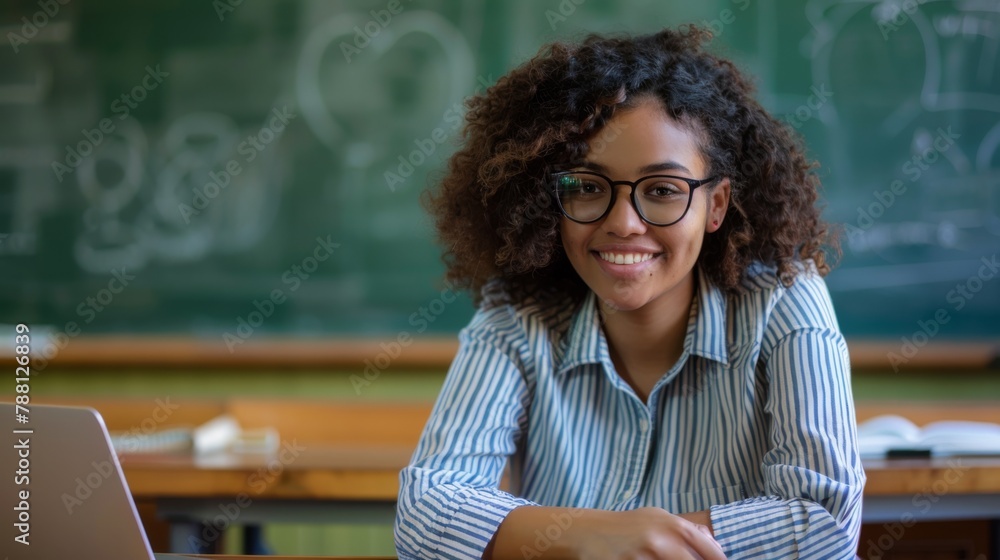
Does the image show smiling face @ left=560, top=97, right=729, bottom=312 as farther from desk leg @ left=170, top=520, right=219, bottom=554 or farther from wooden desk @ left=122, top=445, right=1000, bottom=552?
desk leg @ left=170, top=520, right=219, bottom=554

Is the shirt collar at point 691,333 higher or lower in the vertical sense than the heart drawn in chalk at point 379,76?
lower

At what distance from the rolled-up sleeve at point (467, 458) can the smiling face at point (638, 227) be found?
21cm

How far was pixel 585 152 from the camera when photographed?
1.28 meters

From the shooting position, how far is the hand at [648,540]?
1.04 meters

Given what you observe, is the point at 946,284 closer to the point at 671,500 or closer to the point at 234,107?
the point at 671,500

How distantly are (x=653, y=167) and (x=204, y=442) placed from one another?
173 cm

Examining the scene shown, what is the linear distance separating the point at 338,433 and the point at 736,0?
71.6 inches

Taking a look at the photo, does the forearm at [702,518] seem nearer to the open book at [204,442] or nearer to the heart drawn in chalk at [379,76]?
the open book at [204,442]

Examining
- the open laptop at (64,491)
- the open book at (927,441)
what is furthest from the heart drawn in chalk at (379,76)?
the open laptop at (64,491)

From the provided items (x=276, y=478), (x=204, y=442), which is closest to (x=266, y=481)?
(x=276, y=478)

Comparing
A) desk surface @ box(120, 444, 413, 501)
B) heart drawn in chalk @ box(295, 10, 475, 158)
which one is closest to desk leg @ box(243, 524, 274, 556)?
desk surface @ box(120, 444, 413, 501)

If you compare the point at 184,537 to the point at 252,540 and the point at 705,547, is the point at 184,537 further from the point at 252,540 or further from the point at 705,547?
the point at 705,547

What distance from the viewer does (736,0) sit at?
2812 millimetres

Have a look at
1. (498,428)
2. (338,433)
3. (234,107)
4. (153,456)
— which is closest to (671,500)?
(498,428)
